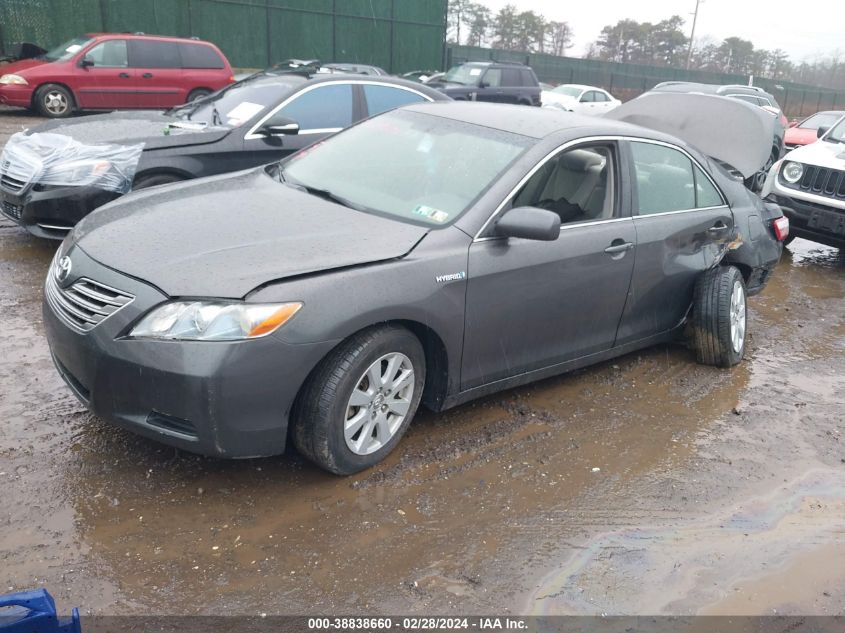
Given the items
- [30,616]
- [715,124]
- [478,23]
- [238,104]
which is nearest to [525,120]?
[715,124]

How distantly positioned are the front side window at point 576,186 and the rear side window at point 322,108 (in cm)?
334

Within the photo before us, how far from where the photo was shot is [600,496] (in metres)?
3.61

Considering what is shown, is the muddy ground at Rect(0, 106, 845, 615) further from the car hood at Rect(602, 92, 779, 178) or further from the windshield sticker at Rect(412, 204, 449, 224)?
the car hood at Rect(602, 92, 779, 178)

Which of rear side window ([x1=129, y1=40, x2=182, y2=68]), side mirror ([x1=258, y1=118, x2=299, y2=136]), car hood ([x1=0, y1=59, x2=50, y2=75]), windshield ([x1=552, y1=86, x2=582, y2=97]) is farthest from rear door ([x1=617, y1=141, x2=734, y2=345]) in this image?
windshield ([x1=552, y1=86, x2=582, y2=97])

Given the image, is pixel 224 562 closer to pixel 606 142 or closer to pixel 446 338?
pixel 446 338

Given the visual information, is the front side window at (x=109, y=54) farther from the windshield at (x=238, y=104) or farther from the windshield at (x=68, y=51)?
the windshield at (x=238, y=104)

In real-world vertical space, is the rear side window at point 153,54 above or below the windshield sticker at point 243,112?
above

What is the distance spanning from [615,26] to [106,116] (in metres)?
69.7

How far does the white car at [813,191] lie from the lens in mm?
7941

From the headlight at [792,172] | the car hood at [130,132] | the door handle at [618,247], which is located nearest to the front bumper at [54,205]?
the car hood at [130,132]

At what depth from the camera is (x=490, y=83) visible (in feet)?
61.7

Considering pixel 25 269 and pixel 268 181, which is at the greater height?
pixel 268 181

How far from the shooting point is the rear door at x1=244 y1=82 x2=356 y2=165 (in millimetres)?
6617

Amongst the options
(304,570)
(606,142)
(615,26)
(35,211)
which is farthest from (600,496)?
(615,26)
